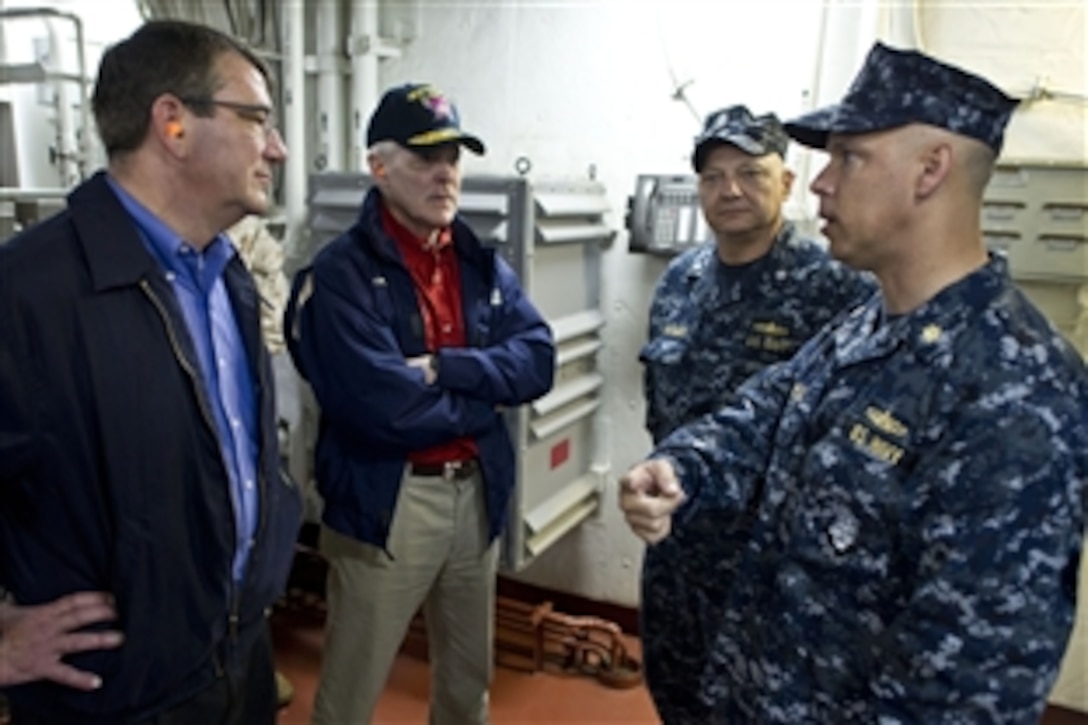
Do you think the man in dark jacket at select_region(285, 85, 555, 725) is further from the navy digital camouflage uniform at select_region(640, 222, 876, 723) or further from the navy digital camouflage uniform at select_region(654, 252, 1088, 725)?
the navy digital camouflage uniform at select_region(654, 252, 1088, 725)

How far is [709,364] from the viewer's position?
1832mm

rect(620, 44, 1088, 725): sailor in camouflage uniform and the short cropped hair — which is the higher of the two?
the short cropped hair

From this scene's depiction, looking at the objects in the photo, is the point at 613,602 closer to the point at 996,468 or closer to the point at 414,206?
the point at 414,206

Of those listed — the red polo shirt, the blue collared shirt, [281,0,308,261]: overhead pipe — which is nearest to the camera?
the blue collared shirt

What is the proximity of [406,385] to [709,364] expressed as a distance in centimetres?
74

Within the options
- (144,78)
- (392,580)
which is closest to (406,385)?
(392,580)

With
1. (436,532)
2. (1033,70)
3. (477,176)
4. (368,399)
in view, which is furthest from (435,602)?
(1033,70)

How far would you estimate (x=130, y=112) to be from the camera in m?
1.06

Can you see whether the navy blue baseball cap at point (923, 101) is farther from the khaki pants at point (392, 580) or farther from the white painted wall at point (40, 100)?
the white painted wall at point (40, 100)

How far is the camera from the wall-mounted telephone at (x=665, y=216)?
7.79 feet

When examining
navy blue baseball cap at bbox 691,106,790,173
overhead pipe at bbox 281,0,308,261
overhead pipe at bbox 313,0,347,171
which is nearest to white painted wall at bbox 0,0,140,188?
overhead pipe at bbox 281,0,308,261

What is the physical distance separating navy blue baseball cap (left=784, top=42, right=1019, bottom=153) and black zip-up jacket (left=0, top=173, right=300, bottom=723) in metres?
0.98

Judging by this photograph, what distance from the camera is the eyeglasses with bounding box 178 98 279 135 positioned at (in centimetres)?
108

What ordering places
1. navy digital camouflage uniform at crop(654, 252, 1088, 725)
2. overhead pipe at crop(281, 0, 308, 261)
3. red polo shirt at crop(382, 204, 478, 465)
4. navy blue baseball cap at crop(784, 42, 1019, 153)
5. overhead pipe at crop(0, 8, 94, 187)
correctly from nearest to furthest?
navy digital camouflage uniform at crop(654, 252, 1088, 725) → navy blue baseball cap at crop(784, 42, 1019, 153) → red polo shirt at crop(382, 204, 478, 465) → overhead pipe at crop(0, 8, 94, 187) → overhead pipe at crop(281, 0, 308, 261)
